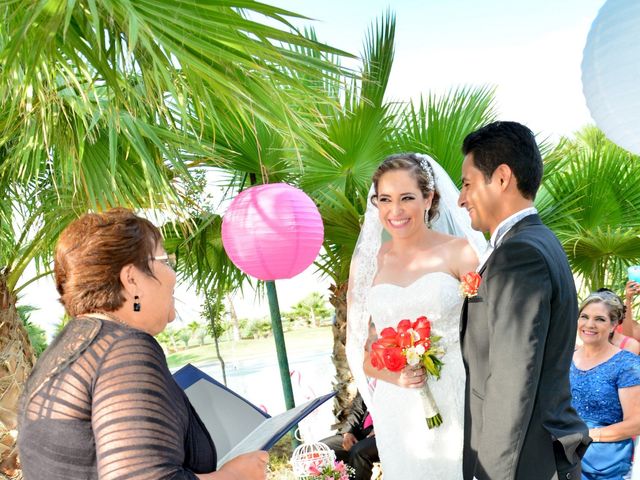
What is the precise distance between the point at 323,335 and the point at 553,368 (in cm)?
3196

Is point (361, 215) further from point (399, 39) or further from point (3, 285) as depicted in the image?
point (3, 285)

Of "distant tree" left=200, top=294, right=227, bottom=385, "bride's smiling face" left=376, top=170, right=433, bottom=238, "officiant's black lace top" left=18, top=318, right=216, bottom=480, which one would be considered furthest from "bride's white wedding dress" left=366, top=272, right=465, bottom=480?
"distant tree" left=200, top=294, right=227, bottom=385

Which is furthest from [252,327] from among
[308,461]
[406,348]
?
[406,348]

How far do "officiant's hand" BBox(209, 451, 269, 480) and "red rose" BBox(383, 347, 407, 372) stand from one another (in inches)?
45.3

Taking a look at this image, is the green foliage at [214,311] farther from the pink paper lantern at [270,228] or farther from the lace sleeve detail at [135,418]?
the lace sleeve detail at [135,418]

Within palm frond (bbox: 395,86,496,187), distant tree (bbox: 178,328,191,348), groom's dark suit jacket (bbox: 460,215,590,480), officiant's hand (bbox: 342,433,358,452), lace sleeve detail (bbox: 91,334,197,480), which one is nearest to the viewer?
lace sleeve detail (bbox: 91,334,197,480)

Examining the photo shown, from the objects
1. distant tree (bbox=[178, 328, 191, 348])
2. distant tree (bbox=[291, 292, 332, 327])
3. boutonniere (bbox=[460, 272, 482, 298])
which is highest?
boutonniere (bbox=[460, 272, 482, 298])

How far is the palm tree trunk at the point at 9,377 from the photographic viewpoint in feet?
13.7

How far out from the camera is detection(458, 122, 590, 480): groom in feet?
5.24

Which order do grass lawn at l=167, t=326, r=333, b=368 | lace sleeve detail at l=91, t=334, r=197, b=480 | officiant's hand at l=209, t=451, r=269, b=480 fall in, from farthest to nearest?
1. grass lawn at l=167, t=326, r=333, b=368
2. officiant's hand at l=209, t=451, r=269, b=480
3. lace sleeve detail at l=91, t=334, r=197, b=480

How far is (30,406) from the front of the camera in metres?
1.27

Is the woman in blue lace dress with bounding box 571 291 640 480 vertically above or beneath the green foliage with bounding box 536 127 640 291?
beneath

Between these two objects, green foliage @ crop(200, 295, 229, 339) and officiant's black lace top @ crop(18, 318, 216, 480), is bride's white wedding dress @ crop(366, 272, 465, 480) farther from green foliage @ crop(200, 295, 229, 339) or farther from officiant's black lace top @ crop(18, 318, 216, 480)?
green foliage @ crop(200, 295, 229, 339)

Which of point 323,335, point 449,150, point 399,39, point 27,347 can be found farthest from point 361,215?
point 323,335
